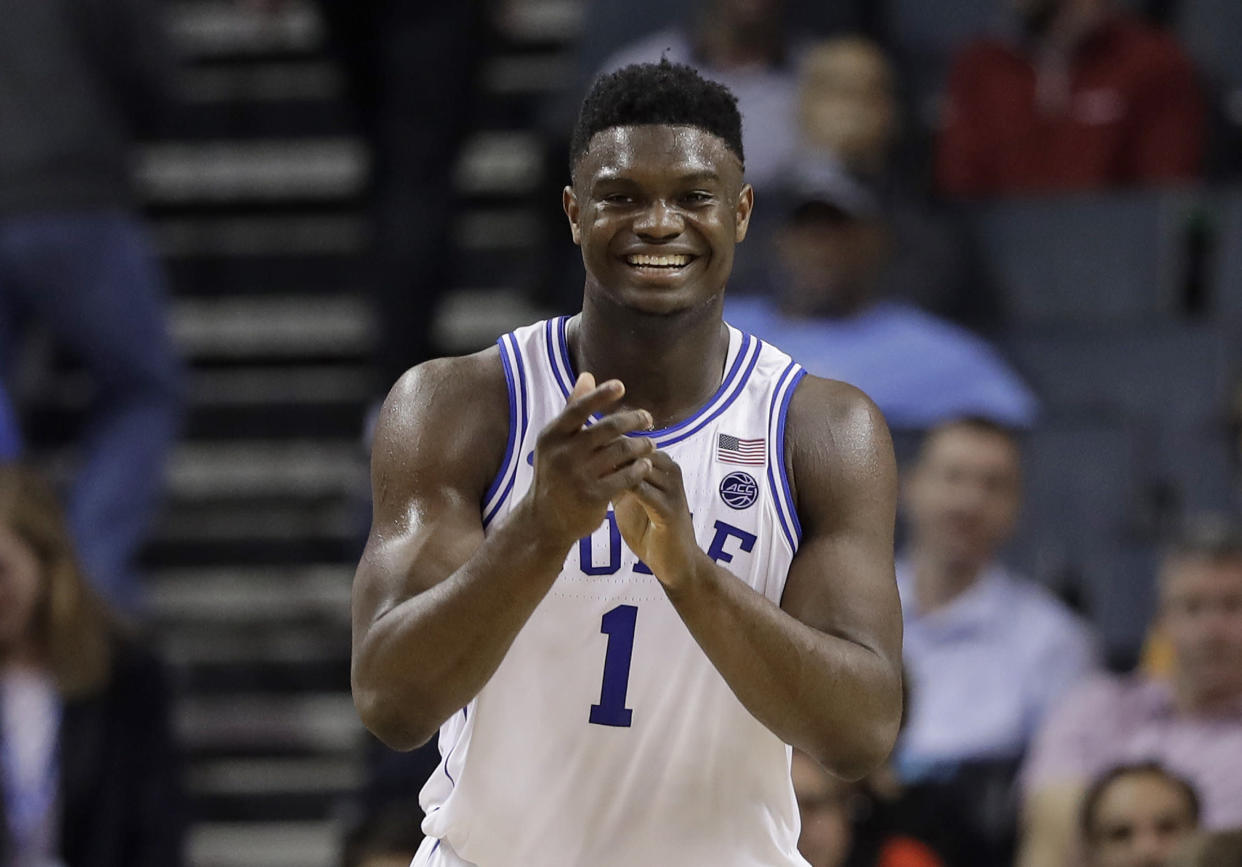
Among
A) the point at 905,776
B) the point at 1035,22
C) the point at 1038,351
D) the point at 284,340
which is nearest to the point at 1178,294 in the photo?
the point at 1038,351

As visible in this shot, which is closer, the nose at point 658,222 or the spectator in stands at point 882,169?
the nose at point 658,222

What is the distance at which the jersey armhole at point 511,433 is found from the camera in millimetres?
3412

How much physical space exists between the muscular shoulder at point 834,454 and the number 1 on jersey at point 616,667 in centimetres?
35

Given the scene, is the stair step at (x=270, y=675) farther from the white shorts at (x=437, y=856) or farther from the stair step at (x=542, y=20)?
the white shorts at (x=437, y=856)

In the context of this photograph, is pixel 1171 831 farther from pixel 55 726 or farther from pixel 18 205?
pixel 18 205

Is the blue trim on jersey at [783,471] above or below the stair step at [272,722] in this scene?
above

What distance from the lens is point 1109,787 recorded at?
547 centimetres

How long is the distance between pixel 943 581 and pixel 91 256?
3.15 m

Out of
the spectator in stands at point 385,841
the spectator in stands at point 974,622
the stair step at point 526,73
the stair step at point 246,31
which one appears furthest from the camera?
the stair step at point 246,31

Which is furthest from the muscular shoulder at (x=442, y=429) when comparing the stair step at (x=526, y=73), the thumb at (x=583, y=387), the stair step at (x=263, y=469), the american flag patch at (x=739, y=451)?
the stair step at (x=526, y=73)

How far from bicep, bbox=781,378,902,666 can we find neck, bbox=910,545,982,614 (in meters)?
2.89

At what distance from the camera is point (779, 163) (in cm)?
743

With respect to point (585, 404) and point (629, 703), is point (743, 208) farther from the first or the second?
point (629, 703)

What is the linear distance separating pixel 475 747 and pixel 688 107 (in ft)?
3.73
